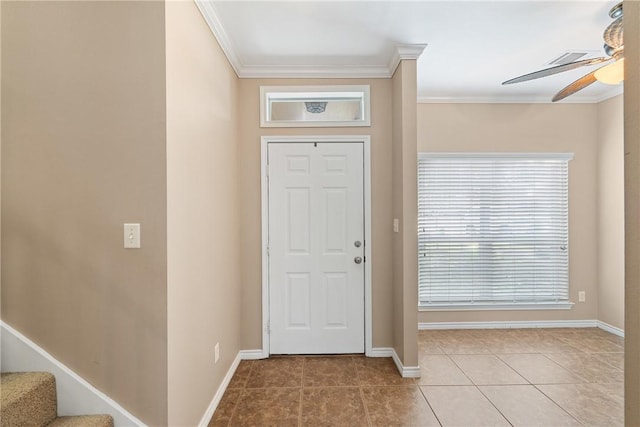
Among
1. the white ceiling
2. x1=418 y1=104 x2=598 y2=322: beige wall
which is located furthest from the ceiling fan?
x1=418 y1=104 x2=598 y2=322: beige wall

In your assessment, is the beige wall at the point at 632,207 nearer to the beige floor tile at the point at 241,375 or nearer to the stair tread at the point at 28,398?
the stair tread at the point at 28,398

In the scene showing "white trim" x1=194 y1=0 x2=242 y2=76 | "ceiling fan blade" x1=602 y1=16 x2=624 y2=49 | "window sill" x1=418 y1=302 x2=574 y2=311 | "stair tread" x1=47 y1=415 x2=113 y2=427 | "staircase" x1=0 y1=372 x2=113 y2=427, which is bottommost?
"window sill" x1=418 y1=302 x2=574 y2=311

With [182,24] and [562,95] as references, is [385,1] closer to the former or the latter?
[182,24]

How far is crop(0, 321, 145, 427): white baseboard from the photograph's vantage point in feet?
4.75

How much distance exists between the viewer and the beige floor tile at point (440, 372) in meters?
2.47

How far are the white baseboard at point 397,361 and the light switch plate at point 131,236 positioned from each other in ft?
7.38

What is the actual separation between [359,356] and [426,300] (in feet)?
3.84

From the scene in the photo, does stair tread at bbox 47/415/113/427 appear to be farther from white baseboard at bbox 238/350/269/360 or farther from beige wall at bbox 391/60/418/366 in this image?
beige wall at bbox 391/60/418/366

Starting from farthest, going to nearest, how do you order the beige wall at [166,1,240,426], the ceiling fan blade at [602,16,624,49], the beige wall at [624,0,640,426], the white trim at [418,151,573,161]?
the white trim at [418,151,573,161] → the ceiling fan blade at [602,16,624,49] → the beige wall at [166,1,240,426] → the beige wall at [624,0,640,426]

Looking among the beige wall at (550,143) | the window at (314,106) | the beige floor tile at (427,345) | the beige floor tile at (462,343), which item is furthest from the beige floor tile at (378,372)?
the window at (314,106)

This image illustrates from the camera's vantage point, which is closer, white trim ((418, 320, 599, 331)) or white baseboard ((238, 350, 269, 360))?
white baseboard ((238, 350, 269, 360))

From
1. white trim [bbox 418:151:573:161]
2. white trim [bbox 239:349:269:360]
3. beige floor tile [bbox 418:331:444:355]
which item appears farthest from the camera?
white trim [bbox 418:151:573:161]

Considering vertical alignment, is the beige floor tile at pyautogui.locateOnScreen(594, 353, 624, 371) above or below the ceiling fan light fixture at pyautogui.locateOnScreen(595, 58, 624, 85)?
below

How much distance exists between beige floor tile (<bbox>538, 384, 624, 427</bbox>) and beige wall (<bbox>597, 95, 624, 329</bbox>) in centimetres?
159
